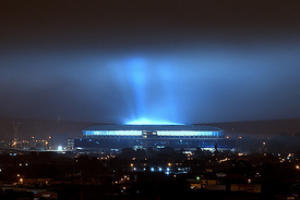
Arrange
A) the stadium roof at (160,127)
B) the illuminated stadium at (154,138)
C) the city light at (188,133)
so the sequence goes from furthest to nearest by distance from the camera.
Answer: the stadium roof at (160,127) → the city light at (188,133) → the illuminated stadium at (154,138)

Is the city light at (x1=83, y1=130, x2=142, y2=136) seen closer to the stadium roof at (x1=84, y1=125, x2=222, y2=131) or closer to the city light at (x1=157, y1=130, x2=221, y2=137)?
the stadium roof at (x1=84, y1=125, x2=222, y2=131)

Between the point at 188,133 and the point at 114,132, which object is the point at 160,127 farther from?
the point at 114,132

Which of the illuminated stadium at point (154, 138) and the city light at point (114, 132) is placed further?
the city light at point (114, 132)

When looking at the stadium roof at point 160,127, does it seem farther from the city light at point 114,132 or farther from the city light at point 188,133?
the city light at point 114,132

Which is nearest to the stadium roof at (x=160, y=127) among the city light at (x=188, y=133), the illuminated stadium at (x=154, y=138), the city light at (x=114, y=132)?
the illuminated stadium at (x=154, y=138)

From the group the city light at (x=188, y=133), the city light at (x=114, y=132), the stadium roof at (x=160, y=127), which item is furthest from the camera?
the city light at (x=114, y=132)

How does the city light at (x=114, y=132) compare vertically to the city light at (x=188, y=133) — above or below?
above

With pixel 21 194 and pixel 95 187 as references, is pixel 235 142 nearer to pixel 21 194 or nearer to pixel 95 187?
pixel 95 187

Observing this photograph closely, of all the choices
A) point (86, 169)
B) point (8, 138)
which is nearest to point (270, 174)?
point (86, 169)
